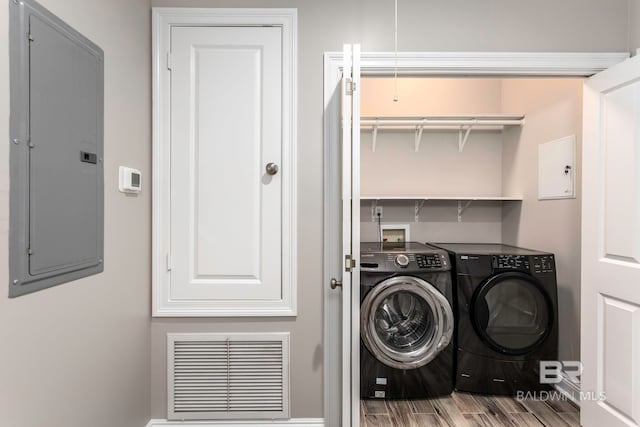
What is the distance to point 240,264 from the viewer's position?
2.07 metres

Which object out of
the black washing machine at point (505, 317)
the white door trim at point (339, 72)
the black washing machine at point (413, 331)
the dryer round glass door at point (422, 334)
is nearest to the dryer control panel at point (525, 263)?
the black washing machine at point (505, 317)

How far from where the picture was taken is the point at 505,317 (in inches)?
103

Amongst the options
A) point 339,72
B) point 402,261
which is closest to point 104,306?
point 339,72

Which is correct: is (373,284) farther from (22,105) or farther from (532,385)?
(22,105)

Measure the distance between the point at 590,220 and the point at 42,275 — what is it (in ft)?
8.09

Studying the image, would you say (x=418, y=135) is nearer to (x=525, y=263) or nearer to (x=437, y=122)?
(x=437, y=122)

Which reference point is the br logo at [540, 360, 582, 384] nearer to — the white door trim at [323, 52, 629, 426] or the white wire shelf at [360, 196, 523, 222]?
the white wire shelf at [360, 196, 523, 222]

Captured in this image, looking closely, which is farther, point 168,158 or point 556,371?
point 556,371

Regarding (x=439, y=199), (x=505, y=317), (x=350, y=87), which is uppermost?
(x=350, y=87)

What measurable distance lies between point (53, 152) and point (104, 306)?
675mm

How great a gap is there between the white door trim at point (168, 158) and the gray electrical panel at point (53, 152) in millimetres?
494

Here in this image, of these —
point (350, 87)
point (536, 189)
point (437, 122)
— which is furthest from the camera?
point (437, 122)

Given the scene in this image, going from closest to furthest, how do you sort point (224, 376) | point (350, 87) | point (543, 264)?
1. point (350, 87)
2. point (224, 376)
3. point (543, 264)

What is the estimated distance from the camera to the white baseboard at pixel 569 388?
255 cm
